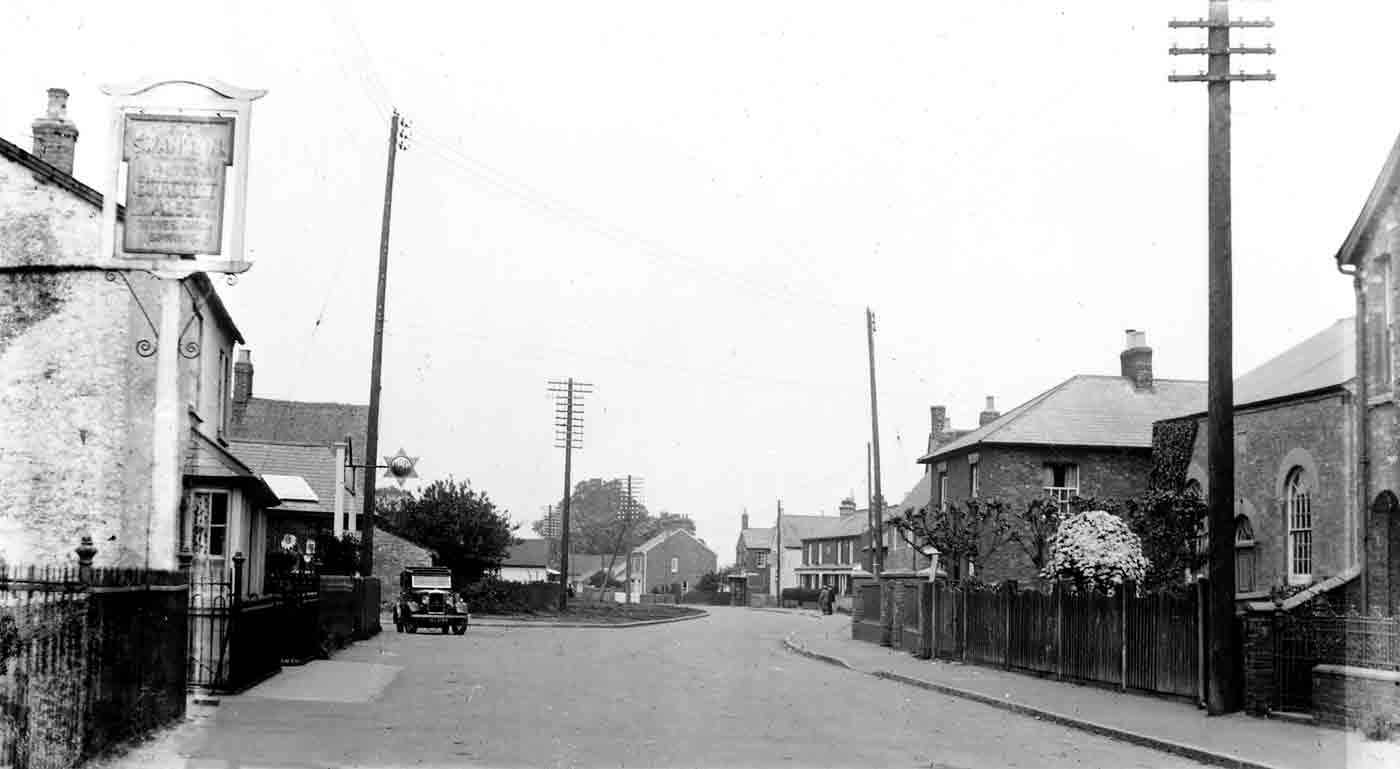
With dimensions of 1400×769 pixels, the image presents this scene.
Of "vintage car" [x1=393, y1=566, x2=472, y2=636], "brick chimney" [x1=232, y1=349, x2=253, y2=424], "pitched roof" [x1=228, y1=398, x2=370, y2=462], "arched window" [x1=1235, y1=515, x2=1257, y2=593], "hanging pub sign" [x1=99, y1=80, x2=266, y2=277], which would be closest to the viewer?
"hanging pub sign" [x1=99, y1=80, x2=266, y2=277]

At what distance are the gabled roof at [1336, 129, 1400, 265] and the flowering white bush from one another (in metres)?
6.60

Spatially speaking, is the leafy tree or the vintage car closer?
the leafy tree

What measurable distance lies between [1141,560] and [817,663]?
7952 millimetres

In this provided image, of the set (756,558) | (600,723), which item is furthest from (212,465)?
(756,558)

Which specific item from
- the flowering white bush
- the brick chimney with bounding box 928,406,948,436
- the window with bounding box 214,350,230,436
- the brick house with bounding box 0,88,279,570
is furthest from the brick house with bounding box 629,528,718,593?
the brick house with bounding box 0,88,279,570

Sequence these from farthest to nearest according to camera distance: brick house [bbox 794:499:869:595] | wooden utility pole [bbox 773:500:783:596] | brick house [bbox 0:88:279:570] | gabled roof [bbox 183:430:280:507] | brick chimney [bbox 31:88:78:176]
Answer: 1. wooden utility pole [bbox 773:500:783:596]
2. brick house [bbox 794:499:869:595]
3. gabled roof [bbox 183:430:280:507]
4. brick chimney [bbox 31:88:78:176]
5. brick house [bbox 0:88:279:570]

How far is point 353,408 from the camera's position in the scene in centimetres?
6103

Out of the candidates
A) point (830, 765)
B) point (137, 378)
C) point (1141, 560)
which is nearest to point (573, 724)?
point (830, 765)

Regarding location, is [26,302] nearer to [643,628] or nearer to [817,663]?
[817,663]

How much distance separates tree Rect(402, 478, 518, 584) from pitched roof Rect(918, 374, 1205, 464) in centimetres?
Answer: 1953

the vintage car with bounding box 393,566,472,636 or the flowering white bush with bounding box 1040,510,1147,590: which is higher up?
the flowering white bush with bounding box 1040,510,1147,590

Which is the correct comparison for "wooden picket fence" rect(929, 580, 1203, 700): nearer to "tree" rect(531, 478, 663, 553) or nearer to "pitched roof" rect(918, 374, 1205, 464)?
"pitched roof" rect(918, 374, 1205, 464)

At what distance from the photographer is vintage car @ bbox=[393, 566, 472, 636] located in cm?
3775

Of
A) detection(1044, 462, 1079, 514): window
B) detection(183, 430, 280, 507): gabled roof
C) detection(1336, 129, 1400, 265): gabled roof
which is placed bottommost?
detection(183, 430, 280, 507): gabled roof
